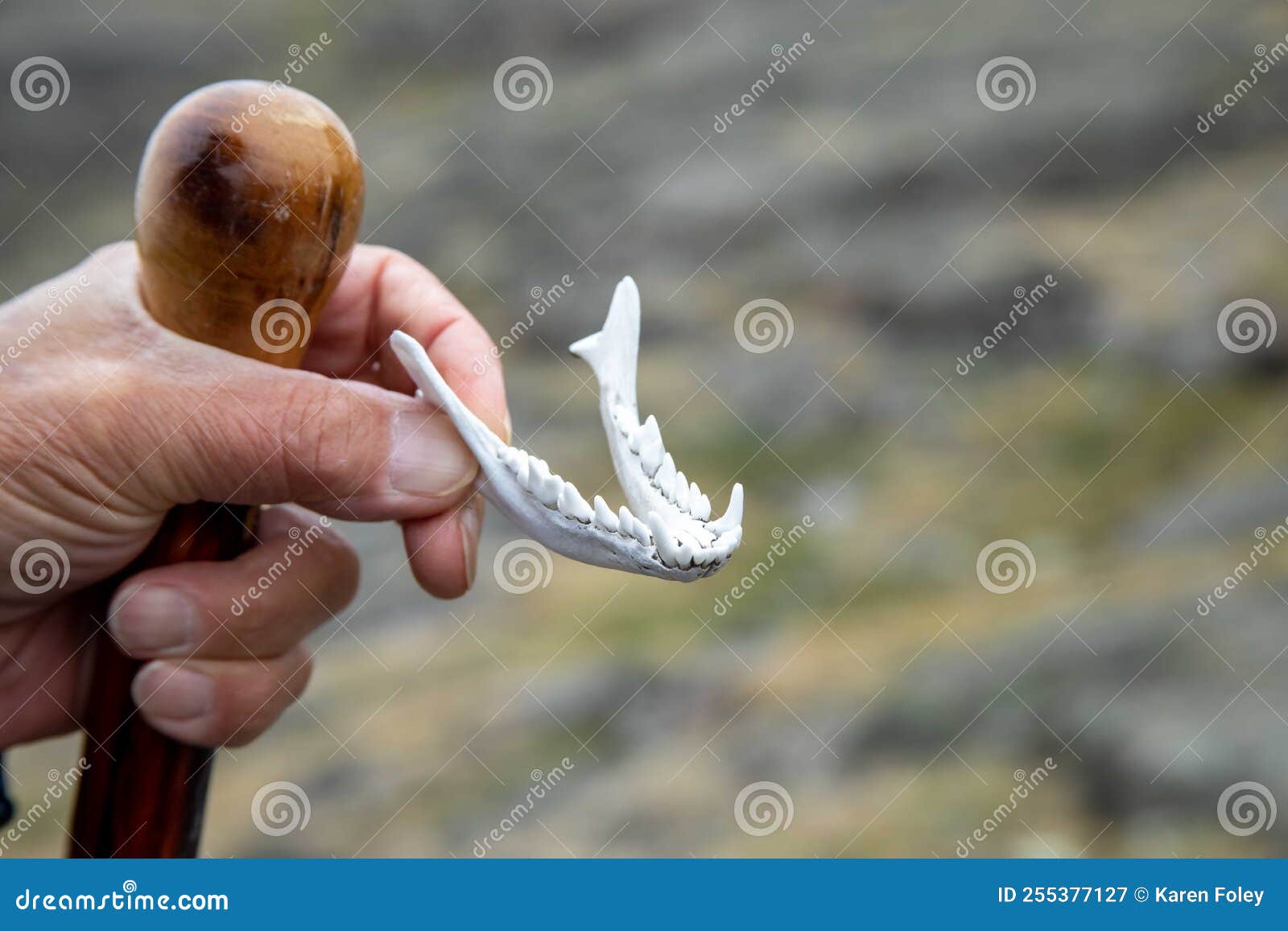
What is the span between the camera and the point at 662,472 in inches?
41.3

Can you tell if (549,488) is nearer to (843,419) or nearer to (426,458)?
(426,458)

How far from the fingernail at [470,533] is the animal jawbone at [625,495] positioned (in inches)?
4.2

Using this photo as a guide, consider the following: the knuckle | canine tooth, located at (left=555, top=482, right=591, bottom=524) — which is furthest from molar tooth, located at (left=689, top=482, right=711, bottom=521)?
the knuckle

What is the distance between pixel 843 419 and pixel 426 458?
324cm

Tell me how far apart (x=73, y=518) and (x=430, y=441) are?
352 millimetres

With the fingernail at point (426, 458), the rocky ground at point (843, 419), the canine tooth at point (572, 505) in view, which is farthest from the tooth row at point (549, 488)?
the rocky ground at point (843, 419)

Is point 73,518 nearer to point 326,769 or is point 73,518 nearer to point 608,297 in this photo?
point 326,769

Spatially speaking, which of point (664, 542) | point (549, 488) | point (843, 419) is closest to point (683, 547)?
point (664, 542)

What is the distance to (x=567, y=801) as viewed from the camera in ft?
9.53

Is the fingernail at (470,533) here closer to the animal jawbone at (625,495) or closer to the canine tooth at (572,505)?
the animal jawbone at (625,495)

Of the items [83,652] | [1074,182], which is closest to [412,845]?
[83,652]

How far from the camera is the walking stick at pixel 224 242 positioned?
0.96m

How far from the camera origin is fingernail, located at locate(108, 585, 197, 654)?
1.17m

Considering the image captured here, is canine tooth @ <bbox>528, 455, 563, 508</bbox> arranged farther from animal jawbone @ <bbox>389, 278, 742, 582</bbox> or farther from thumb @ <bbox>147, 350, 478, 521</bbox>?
thumb @ <bbox>147, 350, 478, 521</bbox>
